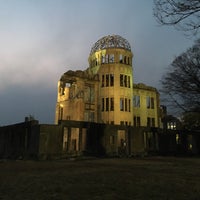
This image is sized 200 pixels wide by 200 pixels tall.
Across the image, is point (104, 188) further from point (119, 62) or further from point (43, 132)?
point (119, 62)

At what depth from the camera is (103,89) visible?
3747 centimetres

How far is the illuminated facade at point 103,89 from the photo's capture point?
117 ft

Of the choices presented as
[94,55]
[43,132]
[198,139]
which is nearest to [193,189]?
[43,132]

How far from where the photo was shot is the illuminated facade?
117ft

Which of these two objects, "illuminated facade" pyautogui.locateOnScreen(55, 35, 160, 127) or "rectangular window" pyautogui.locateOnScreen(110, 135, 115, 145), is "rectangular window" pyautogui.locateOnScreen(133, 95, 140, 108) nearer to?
"illuminated facade" pyautogui.locateOnScreen(55, 35, 160, 127)

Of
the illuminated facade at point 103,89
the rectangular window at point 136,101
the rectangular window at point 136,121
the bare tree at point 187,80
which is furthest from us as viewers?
the rectangular window at point 136,101

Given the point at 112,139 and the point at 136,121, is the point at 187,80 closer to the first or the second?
the point at 112,139

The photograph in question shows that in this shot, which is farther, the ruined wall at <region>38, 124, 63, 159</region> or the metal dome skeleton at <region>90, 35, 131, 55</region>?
the metal dome skeleton at <region>90, 35, 131, 55</region>

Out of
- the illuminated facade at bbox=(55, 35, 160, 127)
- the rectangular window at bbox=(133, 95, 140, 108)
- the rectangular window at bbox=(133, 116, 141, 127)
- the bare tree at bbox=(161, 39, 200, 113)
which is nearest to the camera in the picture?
the bare tree at bbox=(161, 39, 200, 113)

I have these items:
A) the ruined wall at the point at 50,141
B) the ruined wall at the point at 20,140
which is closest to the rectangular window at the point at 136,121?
the ruined wall at the point at 50,141

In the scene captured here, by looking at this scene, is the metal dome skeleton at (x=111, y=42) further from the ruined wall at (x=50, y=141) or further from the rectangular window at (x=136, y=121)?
the ruined wall at (x=50, y=141)

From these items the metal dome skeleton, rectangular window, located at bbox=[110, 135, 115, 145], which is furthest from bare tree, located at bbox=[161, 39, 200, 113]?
the metal dome skeleton

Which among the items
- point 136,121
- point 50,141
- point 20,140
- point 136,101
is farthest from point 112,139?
point 136,101

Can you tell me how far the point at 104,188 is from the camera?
7.05m
